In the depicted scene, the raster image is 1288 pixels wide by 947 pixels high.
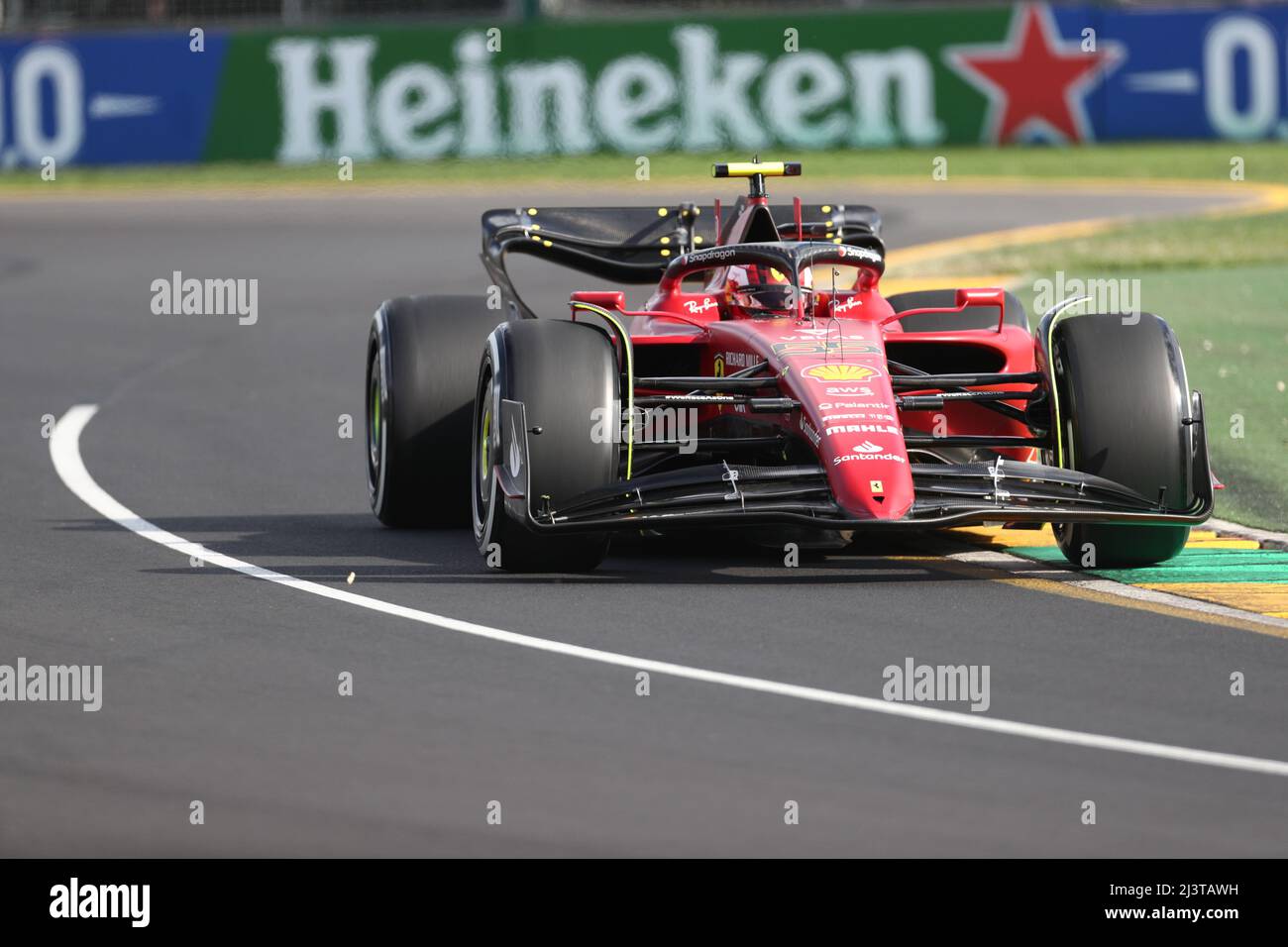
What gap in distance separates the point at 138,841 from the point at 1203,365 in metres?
10.2

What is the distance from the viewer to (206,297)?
23062 millimetres

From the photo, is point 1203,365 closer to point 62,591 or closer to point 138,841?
point 62,591

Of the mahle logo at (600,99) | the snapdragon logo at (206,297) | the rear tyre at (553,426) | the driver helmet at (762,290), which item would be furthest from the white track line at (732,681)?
the mahle logo at (600,99)

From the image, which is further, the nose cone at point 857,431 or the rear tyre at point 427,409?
the rear tyre at point 427,409

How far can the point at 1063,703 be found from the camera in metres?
7.43

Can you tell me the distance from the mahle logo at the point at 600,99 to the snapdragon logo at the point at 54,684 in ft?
84.8

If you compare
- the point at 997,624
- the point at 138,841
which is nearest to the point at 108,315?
the point at 997,624

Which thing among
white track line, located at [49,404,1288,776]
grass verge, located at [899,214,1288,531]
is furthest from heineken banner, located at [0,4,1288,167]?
white track line, located at [49,404,1288,776]

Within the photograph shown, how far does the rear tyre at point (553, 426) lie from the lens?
9.20 meters

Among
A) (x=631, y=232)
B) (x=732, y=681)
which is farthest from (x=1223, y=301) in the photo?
(x=732, y=681)

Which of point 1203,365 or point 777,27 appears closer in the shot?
point 1203,365

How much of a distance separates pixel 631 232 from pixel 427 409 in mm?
2078
